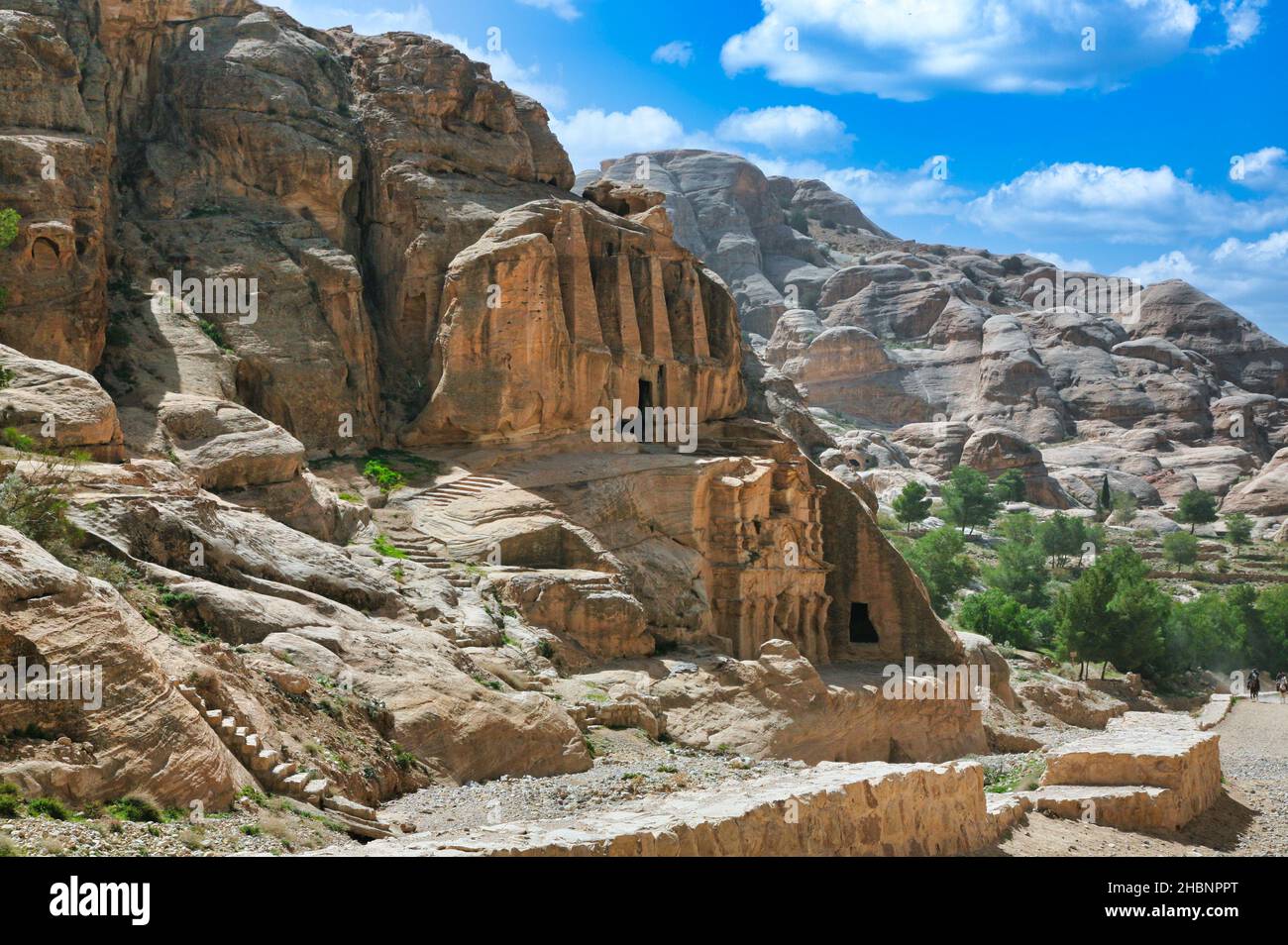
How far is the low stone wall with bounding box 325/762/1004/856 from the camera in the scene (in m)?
15.7

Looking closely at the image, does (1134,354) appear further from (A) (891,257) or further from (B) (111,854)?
(B) (111,854)

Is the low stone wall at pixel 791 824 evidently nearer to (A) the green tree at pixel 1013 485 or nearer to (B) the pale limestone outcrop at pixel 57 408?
(B) the pale limestone outcrop at pixel 57 408

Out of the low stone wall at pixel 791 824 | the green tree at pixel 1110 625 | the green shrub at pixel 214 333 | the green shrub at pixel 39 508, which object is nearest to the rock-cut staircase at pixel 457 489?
the green shrub at pixel 214 333

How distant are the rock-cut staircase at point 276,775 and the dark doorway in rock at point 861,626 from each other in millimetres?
31275

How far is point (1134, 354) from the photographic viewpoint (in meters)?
140

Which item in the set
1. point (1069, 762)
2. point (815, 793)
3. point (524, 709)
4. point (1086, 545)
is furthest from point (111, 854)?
point (1086, 545)

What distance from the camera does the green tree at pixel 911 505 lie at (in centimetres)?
10038

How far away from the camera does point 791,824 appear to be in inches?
767

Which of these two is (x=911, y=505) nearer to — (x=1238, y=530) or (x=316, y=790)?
(x=1238, y=530)

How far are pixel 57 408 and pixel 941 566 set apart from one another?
199 feet

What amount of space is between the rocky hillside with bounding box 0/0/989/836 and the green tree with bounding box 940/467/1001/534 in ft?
159

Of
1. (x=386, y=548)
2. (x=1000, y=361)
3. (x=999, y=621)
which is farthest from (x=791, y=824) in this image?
(x=1000, y=361)

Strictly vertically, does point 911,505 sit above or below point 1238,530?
above
